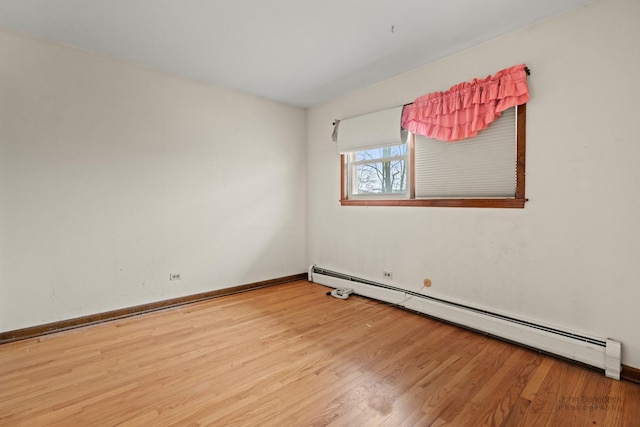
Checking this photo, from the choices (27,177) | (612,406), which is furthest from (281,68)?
(612,406)

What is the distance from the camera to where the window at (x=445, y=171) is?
2.51 metres

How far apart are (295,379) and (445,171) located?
7.75 feet

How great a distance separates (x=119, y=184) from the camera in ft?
9.73

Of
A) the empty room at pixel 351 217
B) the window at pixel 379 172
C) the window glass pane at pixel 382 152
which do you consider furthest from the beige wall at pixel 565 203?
the window glass pane at pixel 382 152

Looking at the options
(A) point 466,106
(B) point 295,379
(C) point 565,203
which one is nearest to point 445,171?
(A) point 466,106

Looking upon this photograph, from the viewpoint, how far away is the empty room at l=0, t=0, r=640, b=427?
6.12 ft

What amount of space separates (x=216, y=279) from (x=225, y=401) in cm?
211

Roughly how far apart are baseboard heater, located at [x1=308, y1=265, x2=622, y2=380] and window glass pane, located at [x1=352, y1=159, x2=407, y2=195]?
46.4 inches

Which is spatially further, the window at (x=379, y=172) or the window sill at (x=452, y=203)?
the window at (x=379, y=172)

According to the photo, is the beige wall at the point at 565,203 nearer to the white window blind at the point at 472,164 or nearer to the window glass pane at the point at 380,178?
the white window blind at the point at 472,164

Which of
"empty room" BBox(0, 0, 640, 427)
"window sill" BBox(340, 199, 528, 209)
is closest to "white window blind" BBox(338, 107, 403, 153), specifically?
"empty room" BBox(0, 0, 640, 427)

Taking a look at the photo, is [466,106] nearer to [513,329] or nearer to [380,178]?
[380,178]

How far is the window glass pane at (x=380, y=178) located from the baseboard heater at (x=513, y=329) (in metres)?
1.18

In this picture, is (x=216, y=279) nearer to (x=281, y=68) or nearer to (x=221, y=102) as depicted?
(x=221, y=102)
